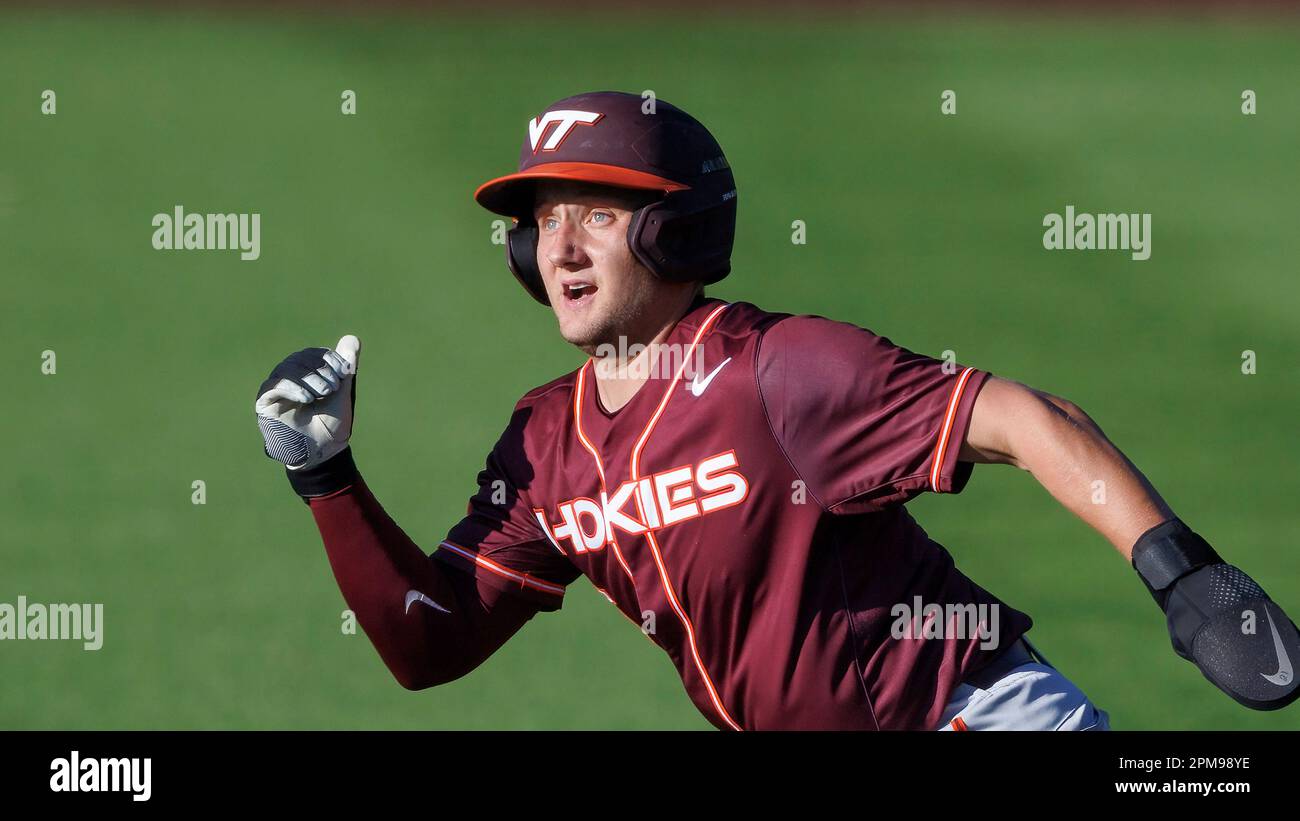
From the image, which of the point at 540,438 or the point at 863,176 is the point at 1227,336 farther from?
the point at 540,438

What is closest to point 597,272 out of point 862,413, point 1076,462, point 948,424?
point 862,413

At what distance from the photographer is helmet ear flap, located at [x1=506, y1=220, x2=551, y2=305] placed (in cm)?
505

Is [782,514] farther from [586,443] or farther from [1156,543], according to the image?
[1156,543]

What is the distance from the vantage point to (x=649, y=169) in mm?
4801

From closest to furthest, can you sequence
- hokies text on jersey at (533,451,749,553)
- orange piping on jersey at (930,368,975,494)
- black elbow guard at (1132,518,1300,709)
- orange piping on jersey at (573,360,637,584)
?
black elbow guard at (1132,518,1300,709), orange piping on jersey at (930,368,975,494), hokies text on jersey at (533,451,749,553), orange piping on jersey at (573,360,637,584)

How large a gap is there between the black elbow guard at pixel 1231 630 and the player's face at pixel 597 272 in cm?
158

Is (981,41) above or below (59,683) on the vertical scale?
above

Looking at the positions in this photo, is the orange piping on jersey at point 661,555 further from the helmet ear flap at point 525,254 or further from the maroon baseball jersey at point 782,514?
the helmet ear flap at point 525,254

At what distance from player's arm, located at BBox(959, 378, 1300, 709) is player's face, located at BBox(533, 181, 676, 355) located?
1014 mm

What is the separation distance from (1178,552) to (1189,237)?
31.1 feet

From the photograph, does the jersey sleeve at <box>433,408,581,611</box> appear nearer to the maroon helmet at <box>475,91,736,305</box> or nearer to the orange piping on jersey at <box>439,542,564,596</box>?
the orange piping on jersey at <box>439,542,564,596</box>

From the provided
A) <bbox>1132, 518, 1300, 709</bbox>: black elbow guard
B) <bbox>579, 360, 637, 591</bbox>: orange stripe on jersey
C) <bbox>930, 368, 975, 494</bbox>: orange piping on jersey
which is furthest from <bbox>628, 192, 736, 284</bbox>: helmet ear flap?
<bbox>1132, 518, 1300, 709</bbox>: black elbow guard

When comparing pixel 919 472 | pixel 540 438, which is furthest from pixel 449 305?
pixel 919 472

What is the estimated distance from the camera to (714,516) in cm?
461
